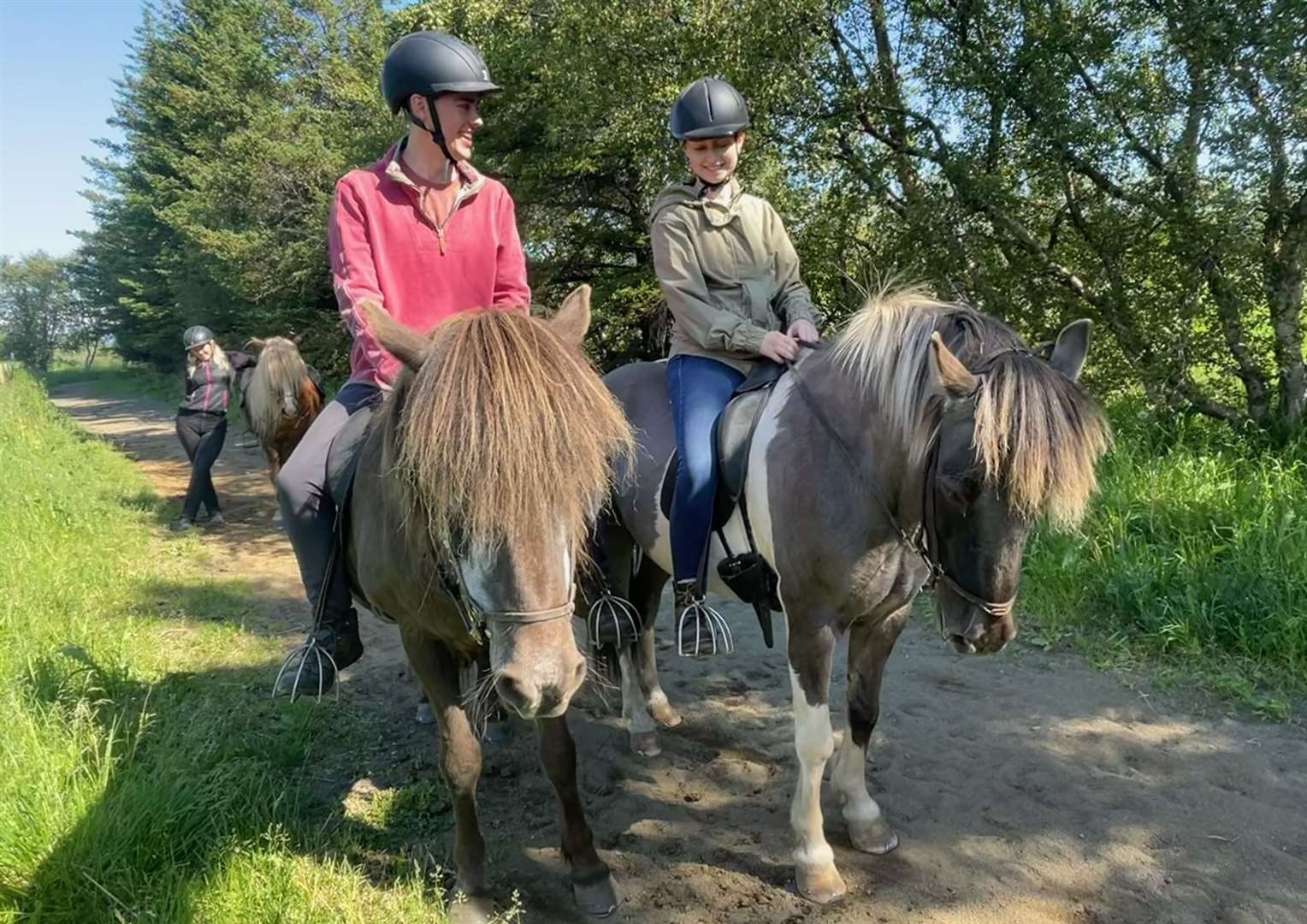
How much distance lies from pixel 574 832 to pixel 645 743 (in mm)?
1076

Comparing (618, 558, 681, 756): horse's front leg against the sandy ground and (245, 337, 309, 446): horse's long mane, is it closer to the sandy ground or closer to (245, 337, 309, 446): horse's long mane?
the sandy ground

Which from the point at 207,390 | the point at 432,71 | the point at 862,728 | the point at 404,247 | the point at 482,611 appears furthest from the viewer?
the point at 207,390

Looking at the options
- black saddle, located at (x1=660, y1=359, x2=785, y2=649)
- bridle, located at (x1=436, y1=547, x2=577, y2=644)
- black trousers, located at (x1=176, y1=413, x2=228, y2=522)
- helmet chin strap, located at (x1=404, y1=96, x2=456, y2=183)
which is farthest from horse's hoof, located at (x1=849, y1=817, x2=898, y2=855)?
black trousers, located at (x1=176, y1=413, x2=228, y2=522)

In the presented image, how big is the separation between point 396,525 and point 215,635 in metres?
3.53

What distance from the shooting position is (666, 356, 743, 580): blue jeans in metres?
3.00

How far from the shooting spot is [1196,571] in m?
4.67

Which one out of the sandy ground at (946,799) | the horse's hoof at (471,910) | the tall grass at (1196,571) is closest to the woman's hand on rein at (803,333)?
the tall grass at (1196,571)

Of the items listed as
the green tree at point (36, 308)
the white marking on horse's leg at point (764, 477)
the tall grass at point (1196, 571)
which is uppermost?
the green tree at point (36, 308)

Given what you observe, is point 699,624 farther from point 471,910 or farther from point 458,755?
point 471,910

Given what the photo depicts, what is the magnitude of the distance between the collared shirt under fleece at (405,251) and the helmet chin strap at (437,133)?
49mm

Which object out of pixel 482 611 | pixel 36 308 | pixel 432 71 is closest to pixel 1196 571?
pixel 482 611

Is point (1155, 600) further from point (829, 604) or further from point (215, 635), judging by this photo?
point (215, 635)

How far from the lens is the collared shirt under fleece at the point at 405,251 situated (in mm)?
2779

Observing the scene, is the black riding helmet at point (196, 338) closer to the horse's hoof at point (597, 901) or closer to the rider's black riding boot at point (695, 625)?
the rider's black riding boot at point (695, 625)
